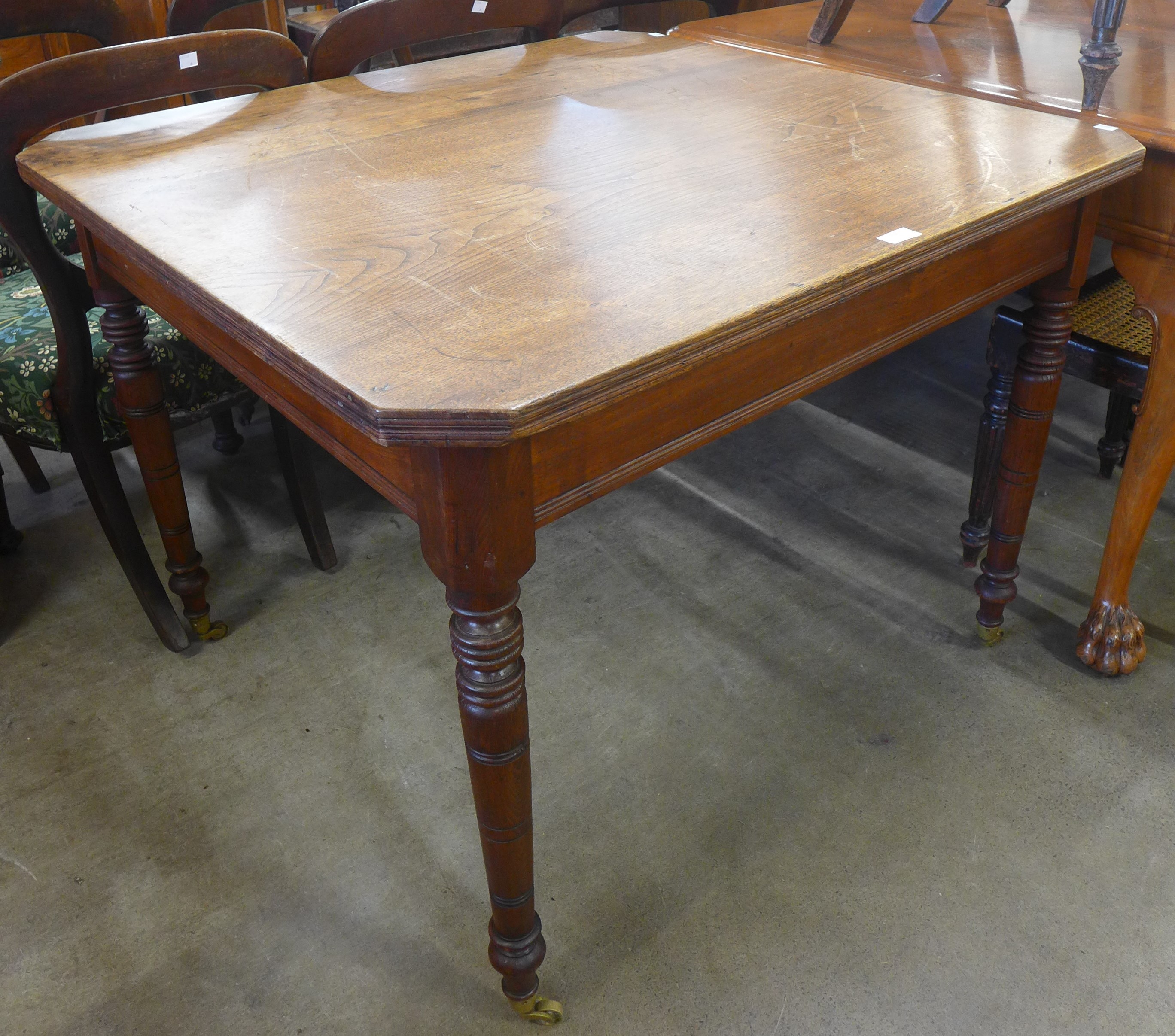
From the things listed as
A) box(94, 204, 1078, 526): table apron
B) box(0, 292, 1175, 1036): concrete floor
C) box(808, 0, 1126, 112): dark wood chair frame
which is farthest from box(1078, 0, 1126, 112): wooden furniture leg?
box(0, 292, 1175, 1036): concrete floor

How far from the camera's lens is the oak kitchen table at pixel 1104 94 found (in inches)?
52.7

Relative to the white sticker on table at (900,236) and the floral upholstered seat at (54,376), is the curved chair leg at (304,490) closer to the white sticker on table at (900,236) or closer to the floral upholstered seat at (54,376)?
the floral upholstered seat at (54,376)

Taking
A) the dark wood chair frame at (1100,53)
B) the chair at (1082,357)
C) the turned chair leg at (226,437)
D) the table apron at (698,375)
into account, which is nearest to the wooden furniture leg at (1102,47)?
the dark wood chair frame at (1100,53)

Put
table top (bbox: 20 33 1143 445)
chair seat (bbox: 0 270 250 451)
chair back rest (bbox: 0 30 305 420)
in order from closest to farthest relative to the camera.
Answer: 1. table top (bbox: 20 33 1143 445)
2. chair back rest (bbox: 0 30 305 420)
3. chair seat (bbox: 0 270 250 451)

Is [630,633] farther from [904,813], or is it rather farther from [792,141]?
[792,141]

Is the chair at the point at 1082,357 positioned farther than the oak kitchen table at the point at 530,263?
Yes

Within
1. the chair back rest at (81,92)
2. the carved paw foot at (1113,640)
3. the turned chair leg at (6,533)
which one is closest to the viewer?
the chair back rest at (81,92)

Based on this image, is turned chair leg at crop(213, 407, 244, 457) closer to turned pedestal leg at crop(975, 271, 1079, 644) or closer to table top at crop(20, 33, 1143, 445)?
table top at crop(20, 33, 1143, 445)

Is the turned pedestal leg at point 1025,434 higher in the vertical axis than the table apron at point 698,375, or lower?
lower

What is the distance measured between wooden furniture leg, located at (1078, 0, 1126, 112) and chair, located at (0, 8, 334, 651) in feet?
3.47

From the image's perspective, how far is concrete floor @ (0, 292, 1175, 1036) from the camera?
1209mm

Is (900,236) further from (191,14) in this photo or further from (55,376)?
(191,14)

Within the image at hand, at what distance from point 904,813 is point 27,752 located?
125 centimetres

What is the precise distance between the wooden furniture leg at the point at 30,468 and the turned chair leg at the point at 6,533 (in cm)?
6
